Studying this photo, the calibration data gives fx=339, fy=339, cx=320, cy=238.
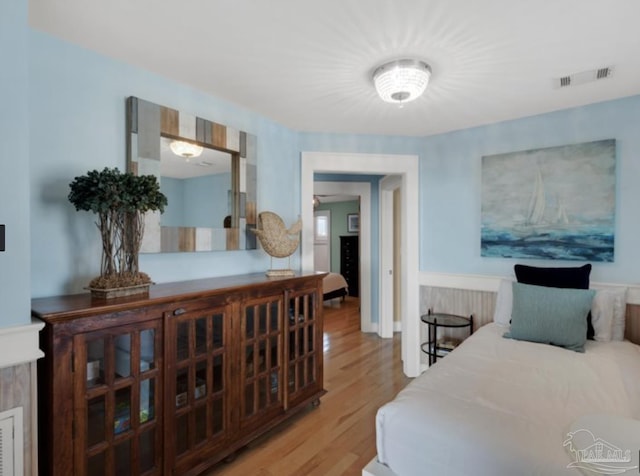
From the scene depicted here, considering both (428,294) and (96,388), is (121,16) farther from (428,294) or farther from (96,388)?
(428,294)

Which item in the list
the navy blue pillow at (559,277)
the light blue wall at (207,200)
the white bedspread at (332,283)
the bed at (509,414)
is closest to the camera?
the bed at (509,414)

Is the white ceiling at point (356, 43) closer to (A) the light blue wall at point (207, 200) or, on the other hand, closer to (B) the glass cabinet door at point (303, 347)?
(A) the light blue wall at point (207, 200)

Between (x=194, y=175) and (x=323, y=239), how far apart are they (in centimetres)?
619

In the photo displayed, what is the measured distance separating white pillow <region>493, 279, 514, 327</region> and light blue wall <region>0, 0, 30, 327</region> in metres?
2.92

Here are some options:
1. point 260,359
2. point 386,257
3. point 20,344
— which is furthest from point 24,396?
point 386,257

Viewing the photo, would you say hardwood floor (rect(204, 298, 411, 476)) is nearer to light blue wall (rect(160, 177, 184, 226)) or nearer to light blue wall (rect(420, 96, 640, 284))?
light blue wall (rect(420, 96, 640, 284))

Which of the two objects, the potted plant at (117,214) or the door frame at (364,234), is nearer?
the potted plant at (117,214)

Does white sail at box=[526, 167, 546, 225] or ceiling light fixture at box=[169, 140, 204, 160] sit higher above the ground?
ceiling light fixture at box=[169, 140, 204, 160]

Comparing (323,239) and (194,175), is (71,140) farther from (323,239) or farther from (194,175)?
(323,239)

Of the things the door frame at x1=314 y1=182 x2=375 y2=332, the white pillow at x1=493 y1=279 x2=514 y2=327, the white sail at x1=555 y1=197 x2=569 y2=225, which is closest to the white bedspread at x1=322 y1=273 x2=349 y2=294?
the door frame at x1=314 y1=182 x2=375 y2=332

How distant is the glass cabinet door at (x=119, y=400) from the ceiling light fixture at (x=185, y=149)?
1138mm

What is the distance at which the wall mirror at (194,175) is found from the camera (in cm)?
201

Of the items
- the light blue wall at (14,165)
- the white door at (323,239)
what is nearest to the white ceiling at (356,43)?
the light blue wall at (14,165)

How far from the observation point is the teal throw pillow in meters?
2.14
